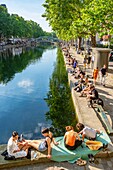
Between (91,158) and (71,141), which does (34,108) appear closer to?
(71,141)

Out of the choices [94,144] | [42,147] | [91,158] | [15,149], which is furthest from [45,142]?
[94,144]

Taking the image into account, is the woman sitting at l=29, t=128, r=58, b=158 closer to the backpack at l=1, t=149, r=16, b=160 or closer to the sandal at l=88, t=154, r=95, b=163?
the backpack at l=1, t=149, r=16, b=160

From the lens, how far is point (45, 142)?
26.4 ft

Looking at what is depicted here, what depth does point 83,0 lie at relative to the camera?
32625 millimetres

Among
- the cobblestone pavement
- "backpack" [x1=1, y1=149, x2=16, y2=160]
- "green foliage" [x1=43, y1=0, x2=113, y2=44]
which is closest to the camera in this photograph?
the cobblestone pavement

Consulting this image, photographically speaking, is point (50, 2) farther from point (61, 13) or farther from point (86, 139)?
point (86, 139)

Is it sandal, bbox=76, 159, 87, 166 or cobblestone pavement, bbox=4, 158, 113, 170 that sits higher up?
sandal, bbox=76, 159, 87, 166

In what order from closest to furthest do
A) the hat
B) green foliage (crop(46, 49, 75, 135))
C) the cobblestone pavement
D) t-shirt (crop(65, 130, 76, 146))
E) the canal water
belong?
the cobblestone pavement
t-shirt (crop(65, 130, 76, 146))
the hat
the canal water
green foliage (crop(46, 49, 75, 135))

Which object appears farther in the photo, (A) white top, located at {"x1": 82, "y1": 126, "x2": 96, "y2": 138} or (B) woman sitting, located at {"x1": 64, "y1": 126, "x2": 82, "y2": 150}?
(A) white top, located at {"x1": 82, "y1": 126, "x2": 96, "y2": 138}

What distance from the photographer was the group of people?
7.67 m

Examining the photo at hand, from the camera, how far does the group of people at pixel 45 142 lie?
25.2ft

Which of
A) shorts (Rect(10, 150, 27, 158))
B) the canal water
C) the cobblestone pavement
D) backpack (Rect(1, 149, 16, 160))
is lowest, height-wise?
the canal water

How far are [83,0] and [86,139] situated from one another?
92.2ft

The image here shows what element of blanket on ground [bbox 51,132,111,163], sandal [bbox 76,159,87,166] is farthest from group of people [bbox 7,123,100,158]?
sandal [bbox 76,159,87,166]
